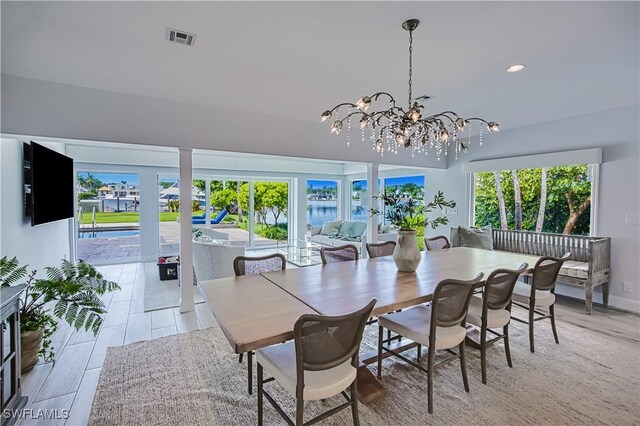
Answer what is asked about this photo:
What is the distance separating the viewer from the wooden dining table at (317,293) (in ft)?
5.16

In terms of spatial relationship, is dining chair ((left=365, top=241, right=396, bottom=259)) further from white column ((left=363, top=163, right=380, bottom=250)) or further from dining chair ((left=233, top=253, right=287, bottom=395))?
white column ((left=363, top=163, right=380, bottom=250))

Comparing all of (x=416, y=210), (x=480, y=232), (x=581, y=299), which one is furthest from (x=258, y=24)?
(x=581, y=299)

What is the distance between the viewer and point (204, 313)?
3.77m

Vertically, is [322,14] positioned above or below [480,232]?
above

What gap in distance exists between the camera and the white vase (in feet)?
8.73

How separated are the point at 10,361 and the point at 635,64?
5466 mm

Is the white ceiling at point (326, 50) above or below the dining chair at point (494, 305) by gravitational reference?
above

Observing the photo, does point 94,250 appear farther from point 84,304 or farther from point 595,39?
point 595,39

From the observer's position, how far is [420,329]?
218 cm

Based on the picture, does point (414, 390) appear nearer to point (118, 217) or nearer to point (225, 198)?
point (225, 198)

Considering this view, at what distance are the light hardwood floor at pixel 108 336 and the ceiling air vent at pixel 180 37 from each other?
106 inches

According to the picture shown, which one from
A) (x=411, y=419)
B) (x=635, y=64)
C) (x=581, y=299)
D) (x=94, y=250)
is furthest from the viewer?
(x=94, y=250)

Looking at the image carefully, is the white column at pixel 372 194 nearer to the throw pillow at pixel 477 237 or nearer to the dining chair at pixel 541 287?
the throw pillow at pixel 477 237

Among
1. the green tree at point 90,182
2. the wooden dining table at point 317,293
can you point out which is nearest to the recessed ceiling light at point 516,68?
the wooden dining table at point 317,293
